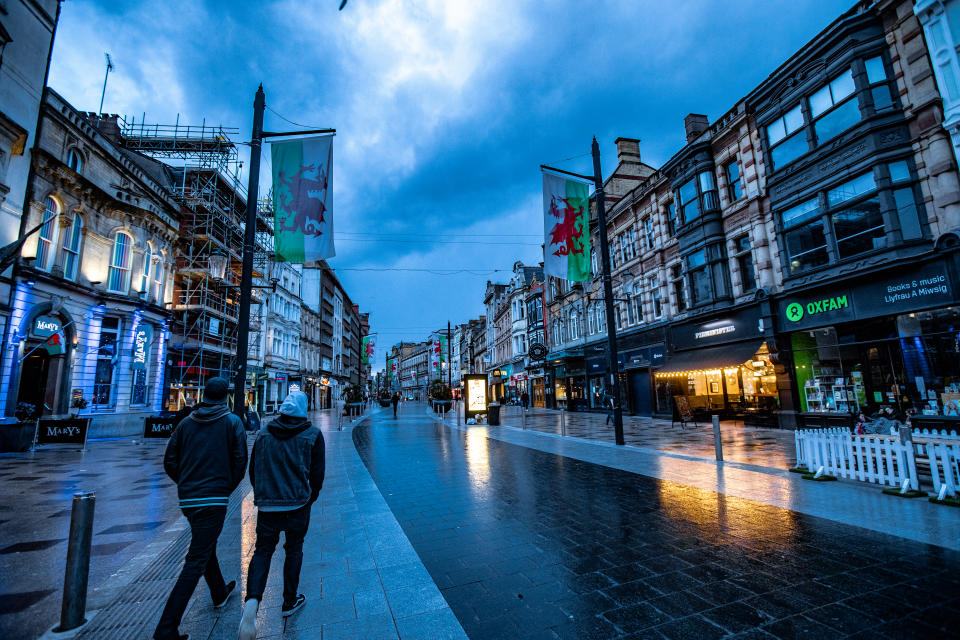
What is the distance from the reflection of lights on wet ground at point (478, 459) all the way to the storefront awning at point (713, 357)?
1018 cm

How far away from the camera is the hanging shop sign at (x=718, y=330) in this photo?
16484 mm

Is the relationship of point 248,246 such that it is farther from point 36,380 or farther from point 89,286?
point 36,380

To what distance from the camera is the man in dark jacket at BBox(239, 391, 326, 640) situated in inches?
126

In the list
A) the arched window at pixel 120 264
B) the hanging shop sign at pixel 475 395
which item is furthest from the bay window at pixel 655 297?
the arched window at pixel 120 264

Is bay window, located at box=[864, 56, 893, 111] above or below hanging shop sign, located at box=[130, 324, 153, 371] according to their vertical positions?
above

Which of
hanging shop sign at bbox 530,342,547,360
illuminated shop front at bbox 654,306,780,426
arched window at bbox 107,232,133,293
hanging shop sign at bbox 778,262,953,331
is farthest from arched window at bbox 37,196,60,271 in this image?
hanging shop sign at bbox 778,262,953,331

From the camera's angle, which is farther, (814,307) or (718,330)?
(718,330)

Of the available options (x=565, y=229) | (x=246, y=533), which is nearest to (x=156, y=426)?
(x=246, y=533)

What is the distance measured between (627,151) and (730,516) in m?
28.6

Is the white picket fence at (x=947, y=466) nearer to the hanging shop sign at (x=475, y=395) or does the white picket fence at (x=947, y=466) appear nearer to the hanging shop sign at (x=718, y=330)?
the hanging shop sign at (x=718, y=330)

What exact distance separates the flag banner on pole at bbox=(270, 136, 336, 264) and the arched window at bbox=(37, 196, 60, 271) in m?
13.8

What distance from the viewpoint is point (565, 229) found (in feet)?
43.2

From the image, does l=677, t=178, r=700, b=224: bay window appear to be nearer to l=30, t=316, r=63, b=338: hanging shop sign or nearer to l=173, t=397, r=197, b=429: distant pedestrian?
l=173, t=397, r=197, b=429: distant pedestrian

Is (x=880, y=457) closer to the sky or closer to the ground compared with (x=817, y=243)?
closer to the ground
